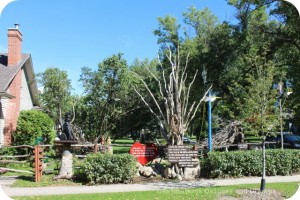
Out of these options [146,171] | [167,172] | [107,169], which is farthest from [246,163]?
[107,169]

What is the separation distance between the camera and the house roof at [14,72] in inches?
642

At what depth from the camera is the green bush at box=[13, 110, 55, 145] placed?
1678cm

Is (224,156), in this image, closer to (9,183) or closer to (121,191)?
(121,191)

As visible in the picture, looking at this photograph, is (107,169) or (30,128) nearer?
(107,169)

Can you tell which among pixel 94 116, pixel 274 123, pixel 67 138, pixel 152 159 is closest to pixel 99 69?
pixel 94 116

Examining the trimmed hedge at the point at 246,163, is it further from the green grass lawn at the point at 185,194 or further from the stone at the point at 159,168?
the green grass lawn at the point at 185,194

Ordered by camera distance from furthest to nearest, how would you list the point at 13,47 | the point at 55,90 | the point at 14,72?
the point at 55,90
the point at 13,47
the point at 14,72

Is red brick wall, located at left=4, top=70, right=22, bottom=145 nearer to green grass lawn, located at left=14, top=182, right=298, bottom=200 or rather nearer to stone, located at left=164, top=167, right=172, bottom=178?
stone, located at left=164, top=167, right=172, bottom=178

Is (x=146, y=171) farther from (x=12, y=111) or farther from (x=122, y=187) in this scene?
(x=12, y=111)

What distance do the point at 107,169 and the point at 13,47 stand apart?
9735 millimetres

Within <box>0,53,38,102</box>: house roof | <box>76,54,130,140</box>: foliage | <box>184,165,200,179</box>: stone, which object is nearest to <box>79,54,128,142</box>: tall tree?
<box>76,54,130,140</box>: foliage

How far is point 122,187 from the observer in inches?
444

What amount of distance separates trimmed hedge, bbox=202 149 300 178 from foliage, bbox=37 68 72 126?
14824mm

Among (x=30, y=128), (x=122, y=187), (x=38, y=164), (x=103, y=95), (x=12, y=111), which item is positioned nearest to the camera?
(x=122, y=187)
